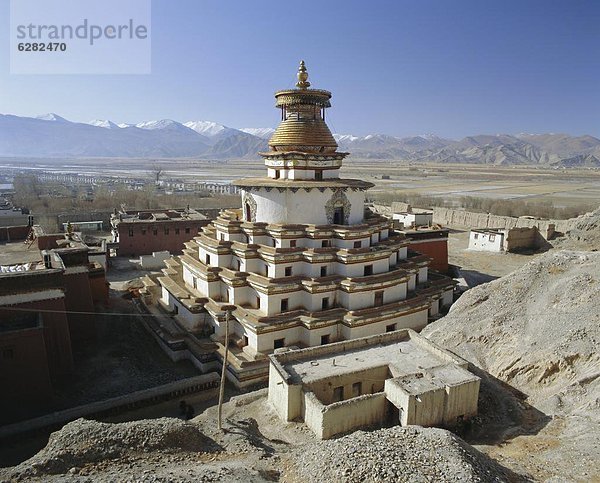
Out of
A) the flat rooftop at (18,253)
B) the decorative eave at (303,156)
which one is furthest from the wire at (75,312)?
the decorative eave at (303,156)

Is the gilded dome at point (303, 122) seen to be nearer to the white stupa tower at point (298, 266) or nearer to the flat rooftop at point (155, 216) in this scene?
the white stupa tower at point (298, 266)

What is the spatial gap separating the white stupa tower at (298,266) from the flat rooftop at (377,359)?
2555 mm

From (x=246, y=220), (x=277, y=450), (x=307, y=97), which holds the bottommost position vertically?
(x=277, y=450)

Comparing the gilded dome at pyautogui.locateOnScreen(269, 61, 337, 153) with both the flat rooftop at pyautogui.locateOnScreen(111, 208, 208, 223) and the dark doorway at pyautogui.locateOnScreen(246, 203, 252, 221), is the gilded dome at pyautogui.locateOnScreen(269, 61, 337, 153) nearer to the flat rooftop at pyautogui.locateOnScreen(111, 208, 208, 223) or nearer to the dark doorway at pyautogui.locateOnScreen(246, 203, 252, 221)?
the dark doorway at pyautogui.locateOnScreen(246, 203, 252, 221)

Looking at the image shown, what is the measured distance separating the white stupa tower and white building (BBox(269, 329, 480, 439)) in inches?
119

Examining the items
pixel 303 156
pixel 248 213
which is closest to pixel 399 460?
pixel 303 156

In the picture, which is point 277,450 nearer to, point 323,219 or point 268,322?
point 268,322

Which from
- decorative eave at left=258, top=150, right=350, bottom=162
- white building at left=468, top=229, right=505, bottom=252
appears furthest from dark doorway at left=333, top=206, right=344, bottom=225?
white building at left=468, top=229, right=505, bottom=252

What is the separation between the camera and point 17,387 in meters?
16.5

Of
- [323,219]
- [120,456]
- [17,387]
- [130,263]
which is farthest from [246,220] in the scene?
[130,263]

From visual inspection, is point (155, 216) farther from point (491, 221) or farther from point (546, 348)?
point (491, 221)

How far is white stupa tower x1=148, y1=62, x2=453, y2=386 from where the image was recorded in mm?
20156

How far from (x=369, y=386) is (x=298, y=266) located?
7.20 metres

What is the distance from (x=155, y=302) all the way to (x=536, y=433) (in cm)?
2032
